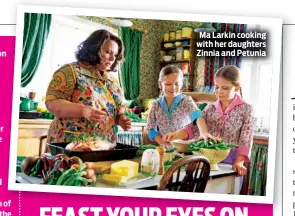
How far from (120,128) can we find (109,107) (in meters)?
0.07

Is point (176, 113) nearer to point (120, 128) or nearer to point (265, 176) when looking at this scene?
point (120, 128)

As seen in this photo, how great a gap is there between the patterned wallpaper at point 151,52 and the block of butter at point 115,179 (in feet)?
0.77

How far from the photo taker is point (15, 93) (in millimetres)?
1077

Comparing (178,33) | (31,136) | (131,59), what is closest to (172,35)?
(178,33)

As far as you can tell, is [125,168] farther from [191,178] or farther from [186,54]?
[186,54]

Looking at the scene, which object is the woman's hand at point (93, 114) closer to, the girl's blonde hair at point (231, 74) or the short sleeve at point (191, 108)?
the short sleeve at point (191, 108)

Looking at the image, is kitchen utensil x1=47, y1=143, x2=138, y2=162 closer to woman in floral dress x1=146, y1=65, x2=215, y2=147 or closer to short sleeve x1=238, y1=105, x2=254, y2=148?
woman in floral dress x1=146, y1=65, x2=215, y2=147

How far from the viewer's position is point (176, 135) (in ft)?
3.60

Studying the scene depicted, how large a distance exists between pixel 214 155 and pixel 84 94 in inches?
16.3

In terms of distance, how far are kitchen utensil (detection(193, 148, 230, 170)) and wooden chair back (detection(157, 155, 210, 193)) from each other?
0.02 m

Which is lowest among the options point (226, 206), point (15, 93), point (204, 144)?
point (226, 206)

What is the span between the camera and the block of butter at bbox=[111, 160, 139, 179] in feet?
3.51

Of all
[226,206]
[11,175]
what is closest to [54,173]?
[11,175]

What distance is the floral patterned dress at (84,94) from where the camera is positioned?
42.4 inches
